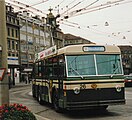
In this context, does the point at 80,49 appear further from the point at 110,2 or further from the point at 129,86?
the point at 129,86

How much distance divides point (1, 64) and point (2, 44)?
2.00ft

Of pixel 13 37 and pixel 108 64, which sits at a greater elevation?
pixel 13 37

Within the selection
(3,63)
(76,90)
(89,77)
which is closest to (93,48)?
(89,77)

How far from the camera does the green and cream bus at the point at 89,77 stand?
1245 centimetres

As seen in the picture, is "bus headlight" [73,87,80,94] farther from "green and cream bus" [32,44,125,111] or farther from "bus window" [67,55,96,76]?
"bus window" [67,55,96,76]

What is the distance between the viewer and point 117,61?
43.4 ft

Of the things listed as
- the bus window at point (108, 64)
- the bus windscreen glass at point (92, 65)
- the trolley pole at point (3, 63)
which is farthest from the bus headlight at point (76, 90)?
the trolley pole at point (3, 63)

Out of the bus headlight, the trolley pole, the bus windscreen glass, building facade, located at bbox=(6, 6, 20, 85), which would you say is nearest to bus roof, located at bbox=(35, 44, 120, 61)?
the bus windscreen glass

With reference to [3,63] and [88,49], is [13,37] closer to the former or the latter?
[88,49]

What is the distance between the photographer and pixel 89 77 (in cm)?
1265

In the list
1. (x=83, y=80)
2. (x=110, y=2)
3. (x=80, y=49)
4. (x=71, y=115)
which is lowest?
(x=71, y=115)

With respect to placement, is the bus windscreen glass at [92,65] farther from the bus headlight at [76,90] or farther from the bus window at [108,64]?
the bus headlight at [76,90]

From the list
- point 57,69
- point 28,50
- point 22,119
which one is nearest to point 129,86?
point 57,69

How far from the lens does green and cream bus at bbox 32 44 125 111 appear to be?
12445mm
